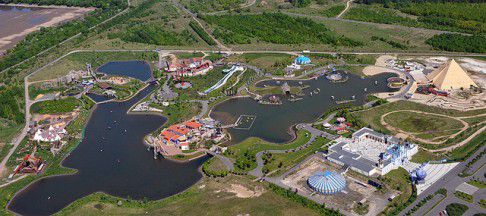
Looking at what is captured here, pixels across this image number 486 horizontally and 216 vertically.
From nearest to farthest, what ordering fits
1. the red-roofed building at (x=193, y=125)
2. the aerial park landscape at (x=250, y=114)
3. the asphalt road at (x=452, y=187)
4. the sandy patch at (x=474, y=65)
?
the asphalt road at (x=452, y=187), the aerial park landscape at (x=250, y=114), the red-roofed building at (x=193, y=125), the sandy patch at (x=474, y=65)

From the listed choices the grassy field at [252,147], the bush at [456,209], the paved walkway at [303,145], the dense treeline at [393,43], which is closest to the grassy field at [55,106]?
the grassy field at [252,147]

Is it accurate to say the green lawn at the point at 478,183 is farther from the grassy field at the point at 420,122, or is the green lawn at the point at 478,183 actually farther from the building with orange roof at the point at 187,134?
the building with orange roof at the point at 187,134

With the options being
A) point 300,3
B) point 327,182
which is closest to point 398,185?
point 327,182

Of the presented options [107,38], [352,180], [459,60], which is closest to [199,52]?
[107,38]

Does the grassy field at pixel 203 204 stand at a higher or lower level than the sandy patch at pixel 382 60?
lower

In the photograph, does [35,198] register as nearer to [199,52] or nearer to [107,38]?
[199,52]

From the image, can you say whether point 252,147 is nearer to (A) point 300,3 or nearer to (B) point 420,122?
(B) point 420,122

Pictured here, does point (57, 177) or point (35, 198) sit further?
point (57, 177)
